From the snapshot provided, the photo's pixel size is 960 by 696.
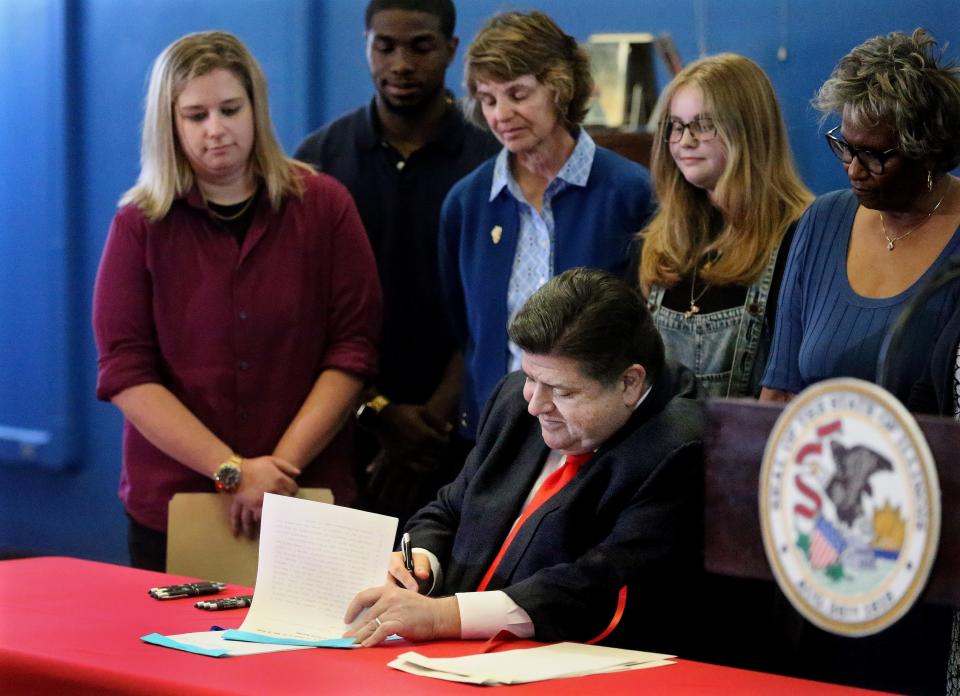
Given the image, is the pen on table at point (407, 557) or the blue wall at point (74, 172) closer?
the pen on table at point (407, 557)

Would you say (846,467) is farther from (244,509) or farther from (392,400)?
(392,400)

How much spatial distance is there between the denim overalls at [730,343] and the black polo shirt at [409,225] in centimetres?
94

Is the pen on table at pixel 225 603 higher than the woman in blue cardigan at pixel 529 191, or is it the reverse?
the woman in blue cardigan at pixel 529 191

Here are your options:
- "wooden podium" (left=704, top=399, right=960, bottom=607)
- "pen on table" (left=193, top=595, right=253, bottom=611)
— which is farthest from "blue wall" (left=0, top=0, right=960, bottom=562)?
"wooden podium" (left=704, top=399, right=960, bottom=607)

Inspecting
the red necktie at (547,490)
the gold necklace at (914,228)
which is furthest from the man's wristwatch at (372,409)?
the gold necklace at (914,228)

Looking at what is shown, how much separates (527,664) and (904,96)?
1.03 meters

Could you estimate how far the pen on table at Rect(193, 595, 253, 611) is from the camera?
2373 millimetres

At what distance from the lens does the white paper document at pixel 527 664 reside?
75.3 inches

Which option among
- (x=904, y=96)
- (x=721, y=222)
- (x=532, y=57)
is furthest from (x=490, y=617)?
(x=532, y=57)

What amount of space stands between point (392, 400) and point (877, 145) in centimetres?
179

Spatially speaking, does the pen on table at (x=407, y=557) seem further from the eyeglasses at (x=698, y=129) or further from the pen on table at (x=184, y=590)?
the eyeglasses at (x=698, y=129)

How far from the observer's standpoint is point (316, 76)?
430 centimetres

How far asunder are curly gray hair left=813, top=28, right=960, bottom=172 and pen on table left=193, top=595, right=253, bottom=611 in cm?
132

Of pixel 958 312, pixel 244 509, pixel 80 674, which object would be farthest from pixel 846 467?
pixel 244 509
